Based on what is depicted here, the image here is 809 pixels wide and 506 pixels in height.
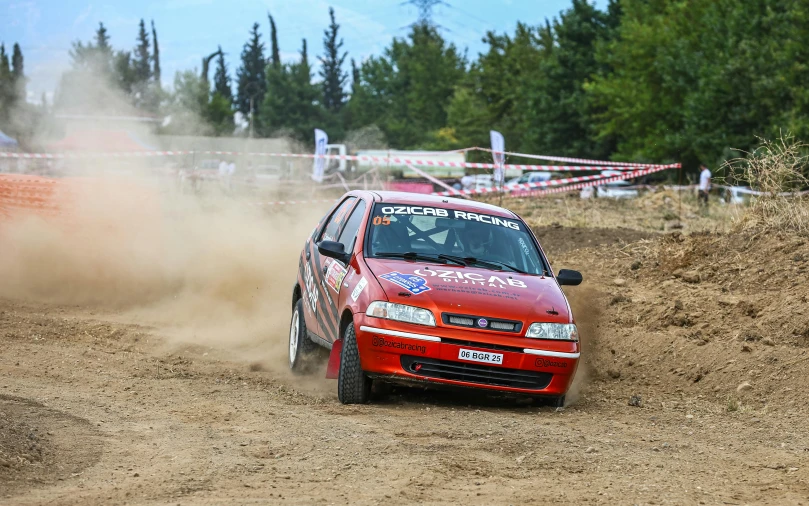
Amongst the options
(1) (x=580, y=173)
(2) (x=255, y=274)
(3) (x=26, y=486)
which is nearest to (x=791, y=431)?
(3) (x=26, y=486)

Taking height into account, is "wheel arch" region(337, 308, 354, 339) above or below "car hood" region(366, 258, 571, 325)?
below

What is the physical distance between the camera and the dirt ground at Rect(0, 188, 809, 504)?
5.39 meters

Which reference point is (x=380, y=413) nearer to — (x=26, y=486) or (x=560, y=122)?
(x=26, y=486)

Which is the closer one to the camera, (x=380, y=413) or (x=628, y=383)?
(x=380, y=413)

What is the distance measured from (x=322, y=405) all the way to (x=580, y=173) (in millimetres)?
43170

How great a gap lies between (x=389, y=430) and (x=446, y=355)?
3.19 feet

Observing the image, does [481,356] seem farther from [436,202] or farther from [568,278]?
[436,202]

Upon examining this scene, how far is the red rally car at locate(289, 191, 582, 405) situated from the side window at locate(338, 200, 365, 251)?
25mm

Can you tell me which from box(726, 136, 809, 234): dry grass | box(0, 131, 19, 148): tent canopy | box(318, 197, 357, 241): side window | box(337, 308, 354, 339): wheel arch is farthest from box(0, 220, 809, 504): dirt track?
box(0, 131, 19, 148): tent canopy

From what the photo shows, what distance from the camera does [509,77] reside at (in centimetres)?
8406

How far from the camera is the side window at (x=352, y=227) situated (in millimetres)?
8784

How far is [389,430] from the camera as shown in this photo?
6680 millimetres

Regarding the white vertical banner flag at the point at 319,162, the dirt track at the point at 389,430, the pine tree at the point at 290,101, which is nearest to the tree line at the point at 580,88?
the pine tree at the point at 290,101

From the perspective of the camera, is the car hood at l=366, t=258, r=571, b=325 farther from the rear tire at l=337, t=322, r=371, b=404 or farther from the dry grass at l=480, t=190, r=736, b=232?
the dry grass at l=480, t=190, r=736, b=232
